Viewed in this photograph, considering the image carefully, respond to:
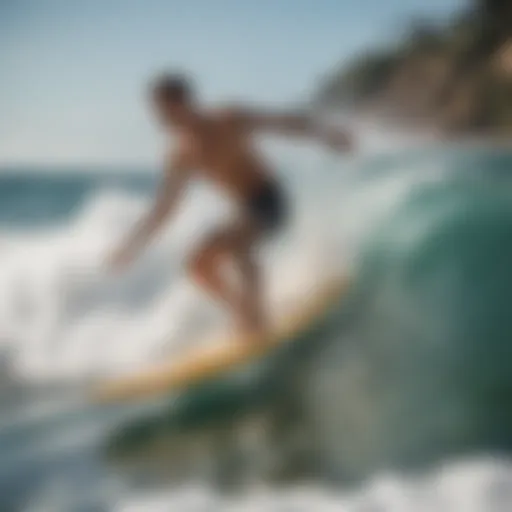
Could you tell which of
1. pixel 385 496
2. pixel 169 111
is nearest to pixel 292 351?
pixel 385 496

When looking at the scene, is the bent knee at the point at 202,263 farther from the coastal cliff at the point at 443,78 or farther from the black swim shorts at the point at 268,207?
the coastal cliff at the point at 443,78

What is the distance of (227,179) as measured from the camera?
1.15m

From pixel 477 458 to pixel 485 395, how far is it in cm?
8

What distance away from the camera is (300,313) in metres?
1.13

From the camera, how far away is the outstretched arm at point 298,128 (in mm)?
1157

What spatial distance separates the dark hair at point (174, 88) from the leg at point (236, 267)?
0.59 ft

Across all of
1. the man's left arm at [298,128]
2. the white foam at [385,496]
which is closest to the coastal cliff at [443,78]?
the man's left arm at [298,128]

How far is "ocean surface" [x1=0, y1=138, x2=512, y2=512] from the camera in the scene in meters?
1.09

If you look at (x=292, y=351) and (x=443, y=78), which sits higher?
(x=443, y=78)

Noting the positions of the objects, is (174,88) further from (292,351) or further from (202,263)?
(292,351)

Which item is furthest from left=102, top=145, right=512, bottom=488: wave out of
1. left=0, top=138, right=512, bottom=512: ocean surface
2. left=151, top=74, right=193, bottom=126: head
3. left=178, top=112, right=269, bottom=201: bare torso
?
left=151, top=74, right=193, bottom=126: head

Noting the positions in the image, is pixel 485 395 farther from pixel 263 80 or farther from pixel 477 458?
pixel 263 80

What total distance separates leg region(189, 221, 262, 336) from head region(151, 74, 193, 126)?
0.52 feet

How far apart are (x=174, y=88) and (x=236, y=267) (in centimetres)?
24
